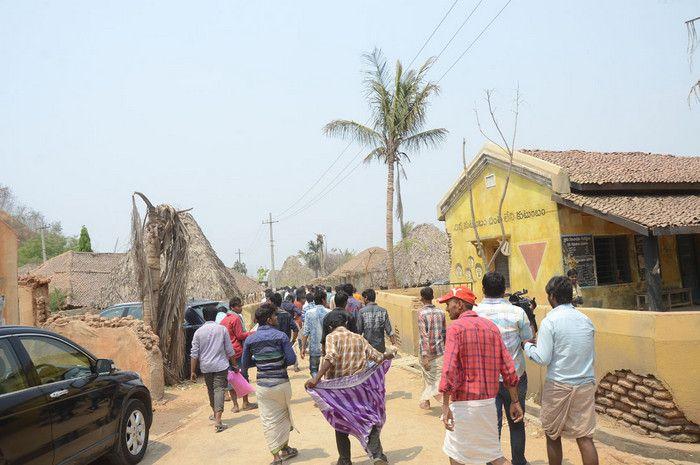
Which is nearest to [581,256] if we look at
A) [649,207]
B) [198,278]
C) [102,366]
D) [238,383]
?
[649,207]

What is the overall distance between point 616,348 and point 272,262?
38907mm

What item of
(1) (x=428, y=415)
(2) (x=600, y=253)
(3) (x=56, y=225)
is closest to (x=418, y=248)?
(2) (x=600, y=253)

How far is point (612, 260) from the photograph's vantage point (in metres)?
13.5

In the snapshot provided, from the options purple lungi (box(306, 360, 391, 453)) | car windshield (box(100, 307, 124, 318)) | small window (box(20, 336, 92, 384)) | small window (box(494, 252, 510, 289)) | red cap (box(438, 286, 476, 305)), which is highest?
small window (box(494, 252, 510, 289))

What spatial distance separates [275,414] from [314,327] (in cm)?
383

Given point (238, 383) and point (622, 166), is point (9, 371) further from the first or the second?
point (622, 166)

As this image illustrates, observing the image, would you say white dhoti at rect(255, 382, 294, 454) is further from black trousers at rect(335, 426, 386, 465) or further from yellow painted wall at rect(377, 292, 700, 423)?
yellow painted wall at rect(377, 292, 700, 423)

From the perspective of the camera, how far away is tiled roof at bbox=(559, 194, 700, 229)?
10.4m

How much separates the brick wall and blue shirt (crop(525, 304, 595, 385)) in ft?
5.69

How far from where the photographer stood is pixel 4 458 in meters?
4.20

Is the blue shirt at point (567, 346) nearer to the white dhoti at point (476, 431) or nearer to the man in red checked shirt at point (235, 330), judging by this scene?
the white dhoti at point (476, 431)

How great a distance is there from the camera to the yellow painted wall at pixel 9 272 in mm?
10609

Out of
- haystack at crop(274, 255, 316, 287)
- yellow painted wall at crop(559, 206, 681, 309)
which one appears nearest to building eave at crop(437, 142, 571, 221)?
yellow painted wall at crop(559, 206, 681, 309)

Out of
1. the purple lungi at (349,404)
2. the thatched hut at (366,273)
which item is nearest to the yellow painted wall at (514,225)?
the purple lungi at (349,404)
